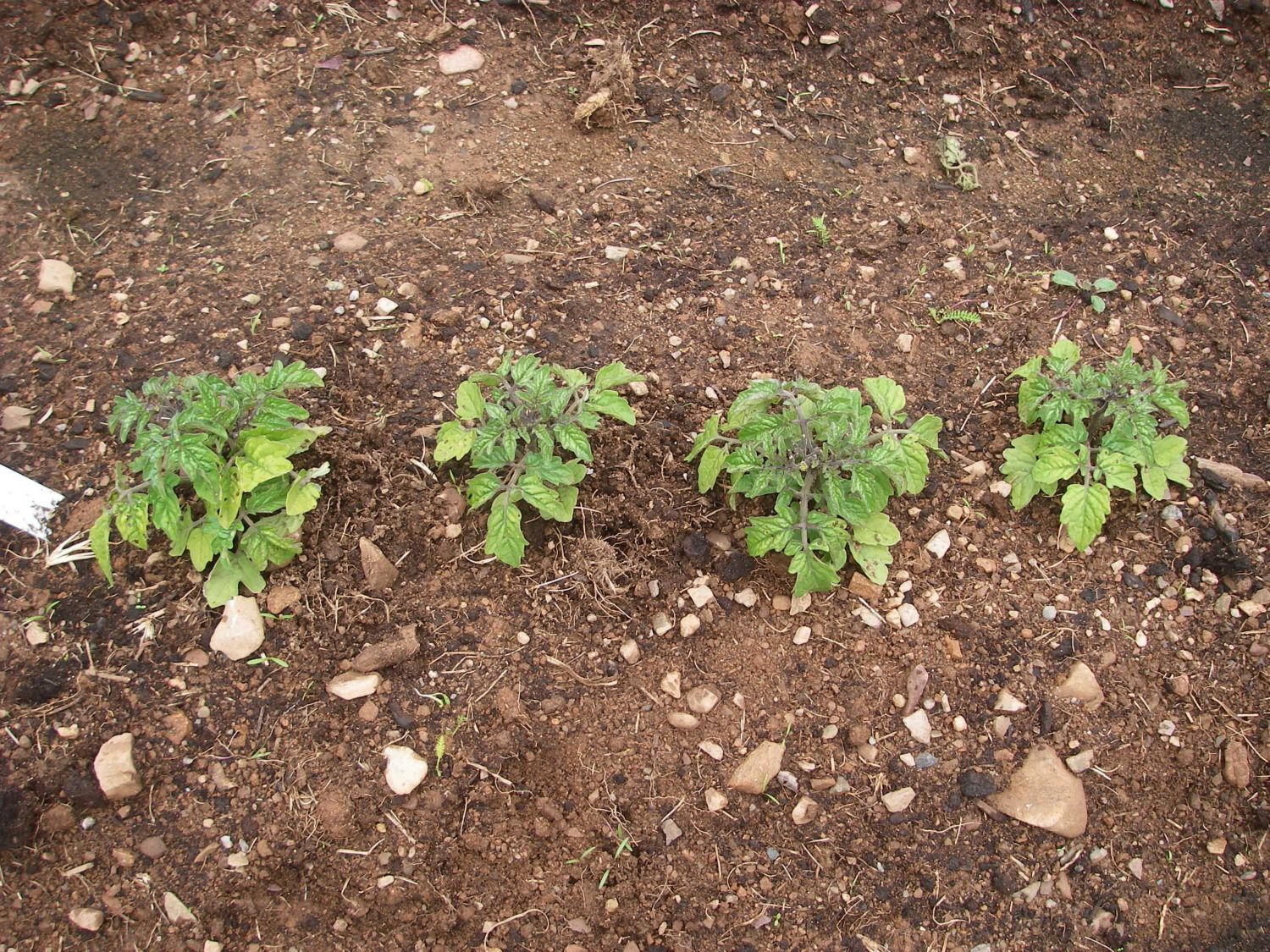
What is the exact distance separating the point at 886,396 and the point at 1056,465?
478 millimetres

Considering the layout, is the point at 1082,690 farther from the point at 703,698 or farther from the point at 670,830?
the point at 670,830

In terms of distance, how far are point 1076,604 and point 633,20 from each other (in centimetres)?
267

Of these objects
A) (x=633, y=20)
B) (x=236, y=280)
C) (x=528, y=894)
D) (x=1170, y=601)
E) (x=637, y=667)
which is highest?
(x=633, y=20)

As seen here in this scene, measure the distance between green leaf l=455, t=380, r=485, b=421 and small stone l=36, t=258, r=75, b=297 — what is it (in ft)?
4.97

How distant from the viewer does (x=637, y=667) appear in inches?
98.0

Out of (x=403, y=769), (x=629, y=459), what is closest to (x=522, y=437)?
(x=629, y=459)

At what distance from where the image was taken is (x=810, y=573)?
Result: 7.75ft

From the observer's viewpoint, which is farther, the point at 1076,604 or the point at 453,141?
the point at 453,141

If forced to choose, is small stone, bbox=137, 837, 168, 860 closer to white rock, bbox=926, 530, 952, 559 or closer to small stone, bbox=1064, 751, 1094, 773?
white rock, bbox=926, 530, 952, 559

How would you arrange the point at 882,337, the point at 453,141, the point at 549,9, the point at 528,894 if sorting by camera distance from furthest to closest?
the point at 549,9 → the point at 453,141 → the point at 882,337 → the point at 528,894

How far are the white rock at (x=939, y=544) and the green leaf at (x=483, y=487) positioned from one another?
1210 millimetres

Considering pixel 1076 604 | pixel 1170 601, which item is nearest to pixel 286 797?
pixel 1076 604

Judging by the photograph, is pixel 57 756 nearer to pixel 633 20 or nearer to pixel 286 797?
pixel 286 797

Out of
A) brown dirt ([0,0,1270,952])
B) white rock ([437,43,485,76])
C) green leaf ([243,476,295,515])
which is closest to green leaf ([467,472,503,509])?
brown dirt ([0,0,1270,952])
